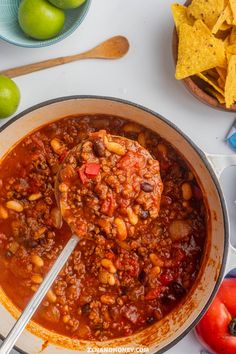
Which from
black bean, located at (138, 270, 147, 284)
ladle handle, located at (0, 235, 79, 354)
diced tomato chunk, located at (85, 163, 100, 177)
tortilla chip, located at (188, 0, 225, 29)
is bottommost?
black bean, located at (138, 270, 147, 284)

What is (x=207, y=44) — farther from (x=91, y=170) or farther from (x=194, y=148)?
(x=91, y=170)

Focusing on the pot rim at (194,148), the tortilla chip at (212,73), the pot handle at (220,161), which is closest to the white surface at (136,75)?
the tortilla chip at (212,73)

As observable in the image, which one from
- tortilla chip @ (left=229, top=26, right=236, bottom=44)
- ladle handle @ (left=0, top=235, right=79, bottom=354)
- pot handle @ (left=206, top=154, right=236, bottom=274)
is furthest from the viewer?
tortilla chip @ (left=229, top=26, right=236, bottom=44)

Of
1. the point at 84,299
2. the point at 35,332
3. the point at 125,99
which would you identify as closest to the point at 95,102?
the point at 125,99

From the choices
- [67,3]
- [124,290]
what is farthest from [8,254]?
[67,3]

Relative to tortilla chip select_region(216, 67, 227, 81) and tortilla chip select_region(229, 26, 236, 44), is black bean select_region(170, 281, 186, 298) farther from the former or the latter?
tortilla chip select_region(229, 26, 236, 44)

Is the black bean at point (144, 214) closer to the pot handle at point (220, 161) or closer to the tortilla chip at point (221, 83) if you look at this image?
the pot handle at point (220, 161)

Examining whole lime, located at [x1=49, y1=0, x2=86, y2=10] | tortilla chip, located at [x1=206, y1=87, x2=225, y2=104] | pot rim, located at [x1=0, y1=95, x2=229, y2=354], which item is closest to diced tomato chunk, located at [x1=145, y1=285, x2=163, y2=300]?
pot rim, located at [x1=0, y1=95, x2=229, y2=354]

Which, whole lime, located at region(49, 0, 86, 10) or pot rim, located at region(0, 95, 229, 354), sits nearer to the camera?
pot rim, located at region(0, 95, 229, 354)
